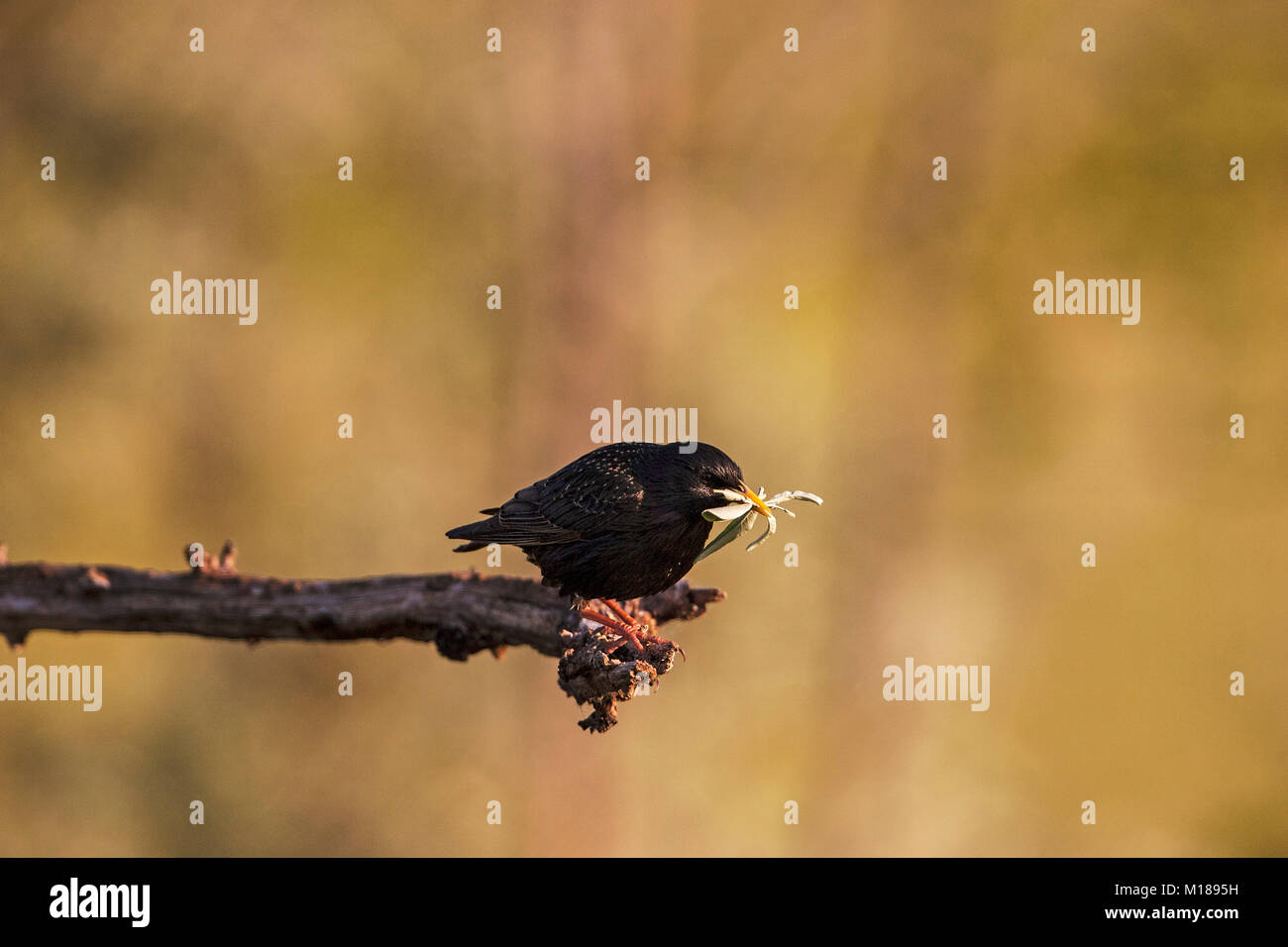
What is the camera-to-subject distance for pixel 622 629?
4.97 metres

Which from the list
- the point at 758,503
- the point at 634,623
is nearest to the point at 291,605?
the point at 634,623

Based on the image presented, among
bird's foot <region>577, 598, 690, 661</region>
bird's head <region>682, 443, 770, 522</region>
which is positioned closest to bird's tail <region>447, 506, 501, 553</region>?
bird's foot <region>577, 598, 690, 661</region>

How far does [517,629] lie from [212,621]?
5.74ft

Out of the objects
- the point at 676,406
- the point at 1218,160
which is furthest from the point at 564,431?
the point at 1218,160

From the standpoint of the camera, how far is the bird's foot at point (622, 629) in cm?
470

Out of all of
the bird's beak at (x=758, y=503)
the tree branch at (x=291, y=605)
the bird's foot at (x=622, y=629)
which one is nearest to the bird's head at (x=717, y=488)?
the bird's beak at (x=758, y=503)

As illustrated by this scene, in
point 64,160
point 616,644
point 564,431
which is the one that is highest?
point 64,160

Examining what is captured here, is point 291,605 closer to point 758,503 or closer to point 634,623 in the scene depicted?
point 634,623

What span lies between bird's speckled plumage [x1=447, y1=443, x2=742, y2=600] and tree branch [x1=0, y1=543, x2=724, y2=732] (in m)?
0.50

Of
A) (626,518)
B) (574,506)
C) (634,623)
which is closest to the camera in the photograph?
(626,518)

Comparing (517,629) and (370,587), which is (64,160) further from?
(517,629)

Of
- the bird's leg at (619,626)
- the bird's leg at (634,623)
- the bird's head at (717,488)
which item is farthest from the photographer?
the bird's leg at (634,623)

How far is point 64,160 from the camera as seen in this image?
980 cm

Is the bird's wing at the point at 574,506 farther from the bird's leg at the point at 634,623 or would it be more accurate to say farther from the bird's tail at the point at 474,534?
the bird's leg at the point at 634,623
